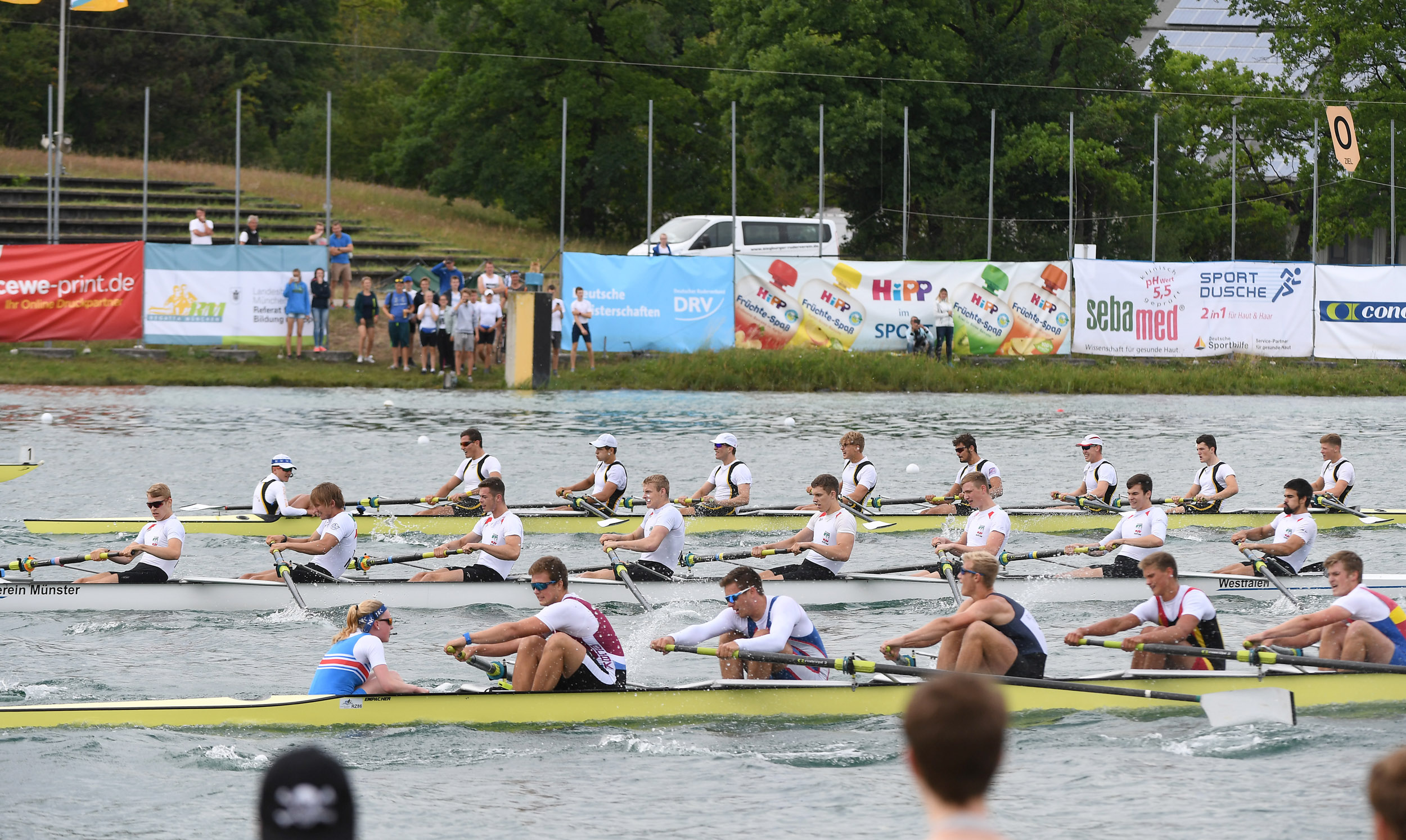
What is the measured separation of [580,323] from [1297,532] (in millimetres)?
17154

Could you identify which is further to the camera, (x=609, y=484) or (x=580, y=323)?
(x=580, y=323)

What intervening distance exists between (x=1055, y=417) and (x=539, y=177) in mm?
22390

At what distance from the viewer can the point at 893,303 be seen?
29359 millimetres

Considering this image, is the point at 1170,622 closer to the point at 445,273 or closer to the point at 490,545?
the point at 490,545

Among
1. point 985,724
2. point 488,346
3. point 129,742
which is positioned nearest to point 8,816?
point 129,742

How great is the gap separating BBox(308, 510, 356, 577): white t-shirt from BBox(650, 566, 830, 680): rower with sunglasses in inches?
162

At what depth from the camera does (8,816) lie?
798cm

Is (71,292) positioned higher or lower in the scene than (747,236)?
lower

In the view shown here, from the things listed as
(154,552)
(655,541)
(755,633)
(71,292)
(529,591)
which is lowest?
(529,591)

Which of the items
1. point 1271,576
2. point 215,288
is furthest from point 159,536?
point 215,288

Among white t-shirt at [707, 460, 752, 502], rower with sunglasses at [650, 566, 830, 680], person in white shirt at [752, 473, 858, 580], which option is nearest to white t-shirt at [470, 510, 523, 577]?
person in white shirt at [752, 473, 858, 580]

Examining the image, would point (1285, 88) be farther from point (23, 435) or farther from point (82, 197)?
point (23, 435)

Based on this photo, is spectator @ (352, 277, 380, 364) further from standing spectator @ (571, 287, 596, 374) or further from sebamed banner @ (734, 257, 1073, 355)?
sebamed banner @ (734, 257, 1073, 355)

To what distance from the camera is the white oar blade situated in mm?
8641
